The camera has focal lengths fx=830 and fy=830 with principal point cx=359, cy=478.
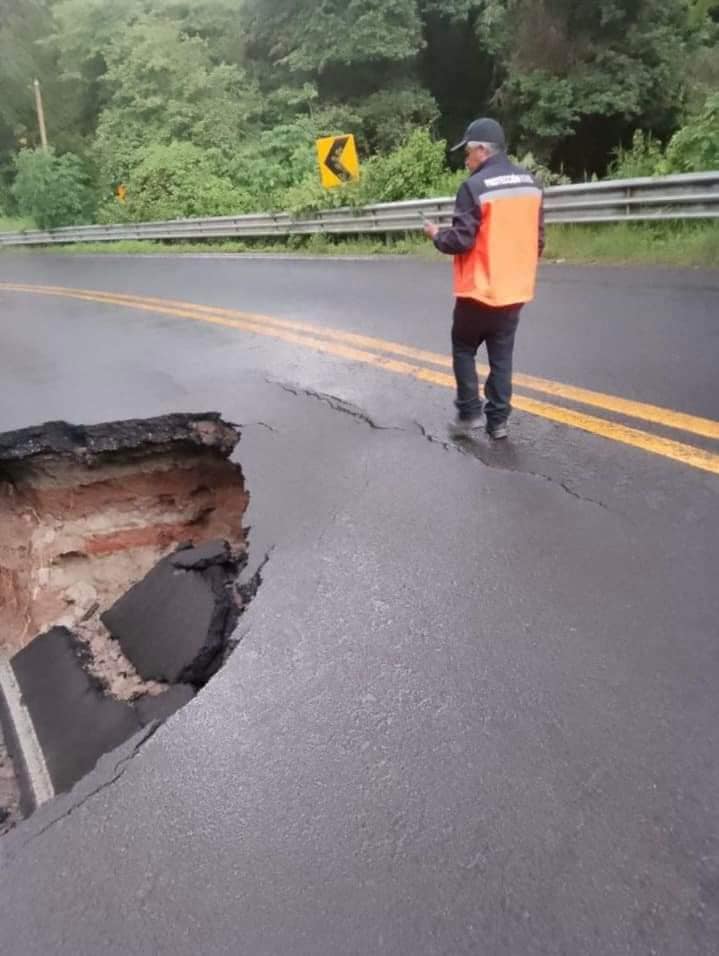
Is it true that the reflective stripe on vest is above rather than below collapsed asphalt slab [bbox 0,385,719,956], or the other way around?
above

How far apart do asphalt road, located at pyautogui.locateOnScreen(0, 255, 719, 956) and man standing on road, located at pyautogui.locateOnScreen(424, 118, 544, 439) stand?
0.27 m

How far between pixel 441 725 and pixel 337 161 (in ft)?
50.3

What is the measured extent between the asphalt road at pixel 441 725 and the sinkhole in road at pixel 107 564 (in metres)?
0.32

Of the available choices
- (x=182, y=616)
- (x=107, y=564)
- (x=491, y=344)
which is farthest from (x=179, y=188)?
(x=182, y=616)

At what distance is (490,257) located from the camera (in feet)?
13.8

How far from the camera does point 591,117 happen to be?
21.9m

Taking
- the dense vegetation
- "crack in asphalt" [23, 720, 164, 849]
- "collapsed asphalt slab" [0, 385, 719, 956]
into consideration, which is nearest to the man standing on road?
"collapsed asphalt slab" [0, 385, 719, 956]

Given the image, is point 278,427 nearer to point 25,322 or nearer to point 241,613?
point 241,613

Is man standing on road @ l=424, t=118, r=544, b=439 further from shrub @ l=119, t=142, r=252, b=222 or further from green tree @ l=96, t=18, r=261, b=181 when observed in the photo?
green tree @ l=96, t=18, r=261, b=181

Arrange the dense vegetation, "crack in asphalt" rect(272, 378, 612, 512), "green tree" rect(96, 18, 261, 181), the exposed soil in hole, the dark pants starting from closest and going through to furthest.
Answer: "crack in asphalt" rect(272, 378, 612, 512) < the dark pants < the exposed soil in hole < the dense vegetation < "green tree" rect(96, 18, 261, 181)

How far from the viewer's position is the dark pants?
4.44m

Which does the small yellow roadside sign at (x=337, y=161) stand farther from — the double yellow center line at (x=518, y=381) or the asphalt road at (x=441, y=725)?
the asphalt road at (x=441, y=725)

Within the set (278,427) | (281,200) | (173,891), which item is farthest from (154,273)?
(173,891)

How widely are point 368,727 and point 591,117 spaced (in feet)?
75.0
